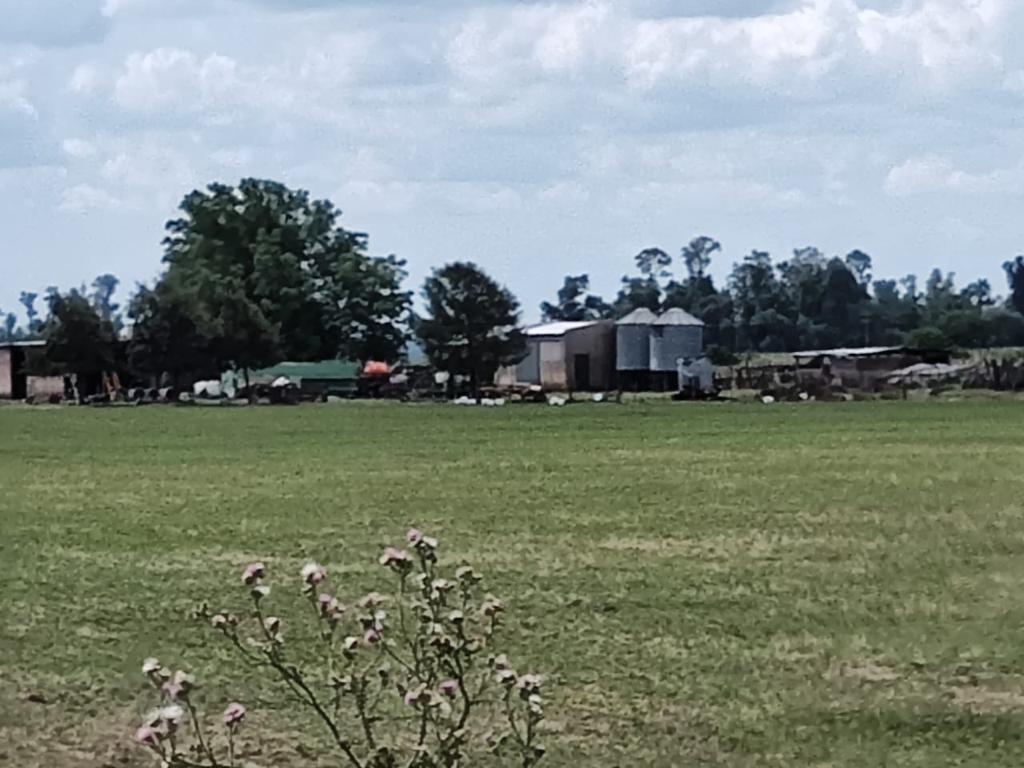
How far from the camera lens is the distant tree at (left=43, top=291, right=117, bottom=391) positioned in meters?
93.0

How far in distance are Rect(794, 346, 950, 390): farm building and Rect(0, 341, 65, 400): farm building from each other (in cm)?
3968

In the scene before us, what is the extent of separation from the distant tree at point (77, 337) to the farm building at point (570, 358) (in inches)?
945

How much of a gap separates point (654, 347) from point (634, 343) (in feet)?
5.96

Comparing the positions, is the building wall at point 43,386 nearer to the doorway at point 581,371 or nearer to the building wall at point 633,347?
the doorway at point 581,371

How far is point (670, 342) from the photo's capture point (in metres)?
111

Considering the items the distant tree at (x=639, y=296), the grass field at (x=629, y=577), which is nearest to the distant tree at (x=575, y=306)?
the distant tree at (x=639, y=296)

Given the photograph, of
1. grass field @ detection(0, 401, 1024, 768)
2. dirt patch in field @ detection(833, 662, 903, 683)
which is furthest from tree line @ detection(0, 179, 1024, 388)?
dirt patch in field @ detection(833, 662, 903, 683)

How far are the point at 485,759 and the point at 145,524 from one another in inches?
567

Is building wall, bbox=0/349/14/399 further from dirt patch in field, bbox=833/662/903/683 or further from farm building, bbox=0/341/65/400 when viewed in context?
dirt patch in field, bbox=833/662/903/683

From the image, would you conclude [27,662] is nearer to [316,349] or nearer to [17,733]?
[17,733]

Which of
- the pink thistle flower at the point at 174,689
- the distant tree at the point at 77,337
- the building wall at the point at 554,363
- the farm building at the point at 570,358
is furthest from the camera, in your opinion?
the farm building at the point at 570,358

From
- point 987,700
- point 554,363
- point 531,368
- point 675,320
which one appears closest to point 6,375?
point 531,368

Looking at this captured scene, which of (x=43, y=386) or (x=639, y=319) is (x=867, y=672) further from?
(x=43, y=386)

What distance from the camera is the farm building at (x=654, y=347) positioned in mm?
110562
